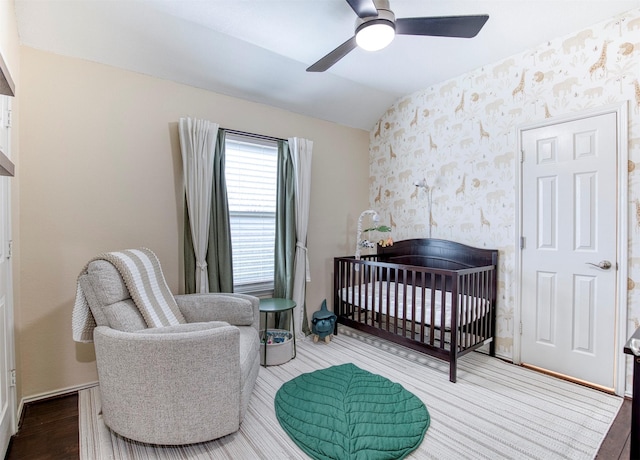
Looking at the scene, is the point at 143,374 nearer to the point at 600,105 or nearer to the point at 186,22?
the point at 186,22

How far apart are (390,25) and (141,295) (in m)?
2.18

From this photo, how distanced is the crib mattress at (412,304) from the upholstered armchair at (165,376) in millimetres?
1533

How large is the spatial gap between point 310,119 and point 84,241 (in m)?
2.45

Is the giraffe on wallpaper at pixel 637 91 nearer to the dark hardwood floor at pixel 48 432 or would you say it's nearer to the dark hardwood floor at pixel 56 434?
the dark hardwood floor at pixel 56 434

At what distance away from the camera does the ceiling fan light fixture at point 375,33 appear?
5.87 feet

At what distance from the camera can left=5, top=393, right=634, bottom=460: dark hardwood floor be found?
1.68 metres

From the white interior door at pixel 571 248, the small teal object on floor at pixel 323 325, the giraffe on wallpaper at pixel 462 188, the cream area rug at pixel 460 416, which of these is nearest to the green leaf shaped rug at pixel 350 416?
the cream area rug at pixel 460 416

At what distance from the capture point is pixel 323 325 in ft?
10.5

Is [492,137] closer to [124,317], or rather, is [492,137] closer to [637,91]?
[637,91]

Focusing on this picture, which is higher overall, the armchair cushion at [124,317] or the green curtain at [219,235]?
the green curtain at [219,235]

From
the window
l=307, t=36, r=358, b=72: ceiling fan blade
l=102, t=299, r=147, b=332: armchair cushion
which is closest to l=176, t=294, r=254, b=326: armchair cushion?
l=102, t=299, r=147, b=332: armchair cushion

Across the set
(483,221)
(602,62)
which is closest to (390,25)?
(602,62)

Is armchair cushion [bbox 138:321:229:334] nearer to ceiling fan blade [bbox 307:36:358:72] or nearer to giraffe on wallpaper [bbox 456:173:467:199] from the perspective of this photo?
ceiling fan blade [bbox 307:36:358:72]

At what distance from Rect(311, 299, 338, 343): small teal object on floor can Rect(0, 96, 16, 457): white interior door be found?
7.27 feet
